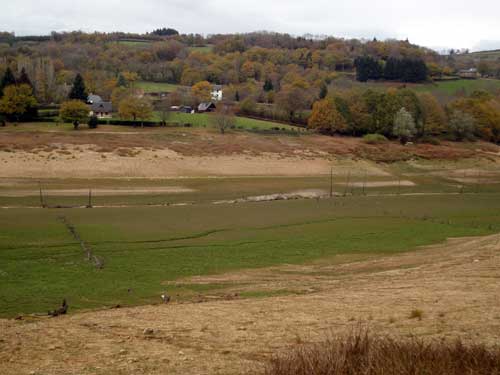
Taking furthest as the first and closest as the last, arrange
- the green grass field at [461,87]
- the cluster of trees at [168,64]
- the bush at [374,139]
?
the green grass field at [461,87] < the cluster of trees at [168,64] < the bush at [374,139]

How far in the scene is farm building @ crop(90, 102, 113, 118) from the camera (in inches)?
3697

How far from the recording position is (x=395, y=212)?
4494cm

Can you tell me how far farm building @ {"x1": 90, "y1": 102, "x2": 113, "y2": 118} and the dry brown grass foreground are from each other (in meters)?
74.4

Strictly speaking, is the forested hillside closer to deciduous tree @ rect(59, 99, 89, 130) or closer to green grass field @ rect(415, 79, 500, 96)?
green grass field @ rect(415, 79, 500, 96)

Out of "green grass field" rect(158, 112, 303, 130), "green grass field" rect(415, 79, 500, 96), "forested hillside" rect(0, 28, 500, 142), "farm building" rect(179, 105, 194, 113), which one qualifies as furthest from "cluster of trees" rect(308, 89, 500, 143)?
"green grass field" rect(415, 79, 500, 96)

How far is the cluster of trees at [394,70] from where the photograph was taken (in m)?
146

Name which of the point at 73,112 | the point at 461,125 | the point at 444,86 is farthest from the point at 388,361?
the point at 444,86

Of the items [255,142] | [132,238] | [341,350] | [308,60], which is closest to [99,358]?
[341,350]

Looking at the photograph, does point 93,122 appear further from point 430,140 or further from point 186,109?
point 430,140

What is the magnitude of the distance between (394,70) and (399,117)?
2475 inches

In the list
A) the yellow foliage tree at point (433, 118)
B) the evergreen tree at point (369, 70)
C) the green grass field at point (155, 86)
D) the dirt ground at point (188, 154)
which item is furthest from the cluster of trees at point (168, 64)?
the yellow foliage tree at point (433, 118)

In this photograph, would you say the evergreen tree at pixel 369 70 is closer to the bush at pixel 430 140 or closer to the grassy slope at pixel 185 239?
the bush at pixel 430 140

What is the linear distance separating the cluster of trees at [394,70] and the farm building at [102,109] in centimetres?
7509

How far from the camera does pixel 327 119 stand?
91.1m
